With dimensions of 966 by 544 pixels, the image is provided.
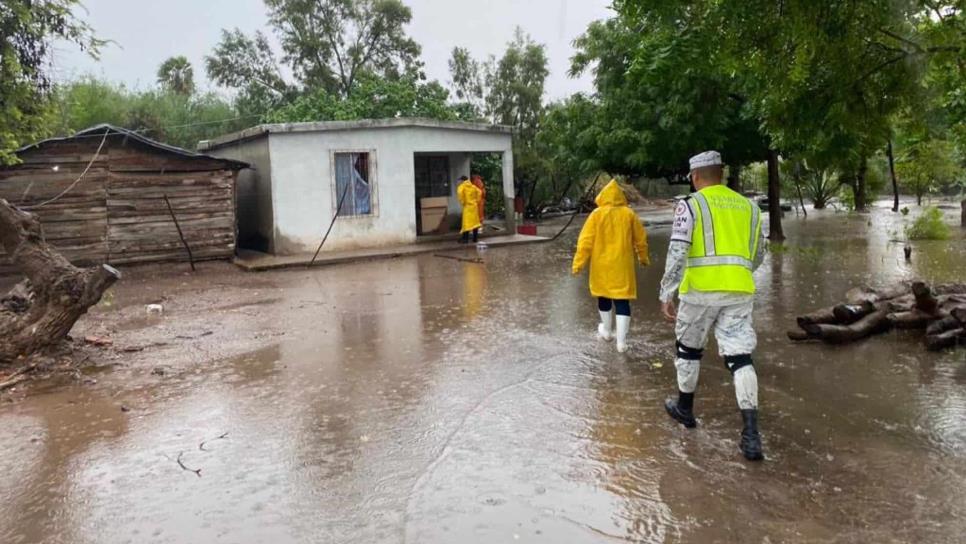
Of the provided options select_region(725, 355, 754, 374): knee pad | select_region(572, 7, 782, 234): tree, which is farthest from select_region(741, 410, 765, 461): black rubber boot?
select_region(572, 7, 782, 234): tree

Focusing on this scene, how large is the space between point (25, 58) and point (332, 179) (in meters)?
8.40

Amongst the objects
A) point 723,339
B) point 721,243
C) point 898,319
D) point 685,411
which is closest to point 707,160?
point 721,243

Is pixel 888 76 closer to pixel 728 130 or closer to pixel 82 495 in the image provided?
pixel 82 495

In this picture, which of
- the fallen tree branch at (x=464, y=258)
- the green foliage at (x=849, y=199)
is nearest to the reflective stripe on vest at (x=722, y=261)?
the fallen tree branch at (x=464, y=258)

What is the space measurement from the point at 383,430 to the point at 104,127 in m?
Answer: 12.1

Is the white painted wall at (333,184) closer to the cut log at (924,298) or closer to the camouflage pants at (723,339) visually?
the cut log at (924,298)

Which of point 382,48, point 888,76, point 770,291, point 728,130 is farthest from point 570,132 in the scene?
point 382,48

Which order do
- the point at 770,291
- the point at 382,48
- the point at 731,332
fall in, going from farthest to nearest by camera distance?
Answer: the point at 382,48 → the point at 770,291 → the point at 731,332

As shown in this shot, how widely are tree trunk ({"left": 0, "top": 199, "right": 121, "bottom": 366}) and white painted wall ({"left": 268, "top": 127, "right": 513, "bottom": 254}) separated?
904cm

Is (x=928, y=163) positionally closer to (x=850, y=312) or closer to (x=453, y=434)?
(x=850, y=312)

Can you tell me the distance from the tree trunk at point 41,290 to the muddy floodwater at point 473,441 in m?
0.75

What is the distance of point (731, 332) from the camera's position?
14.7 feet

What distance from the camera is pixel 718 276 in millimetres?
4484

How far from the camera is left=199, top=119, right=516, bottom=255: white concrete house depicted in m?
16.3
